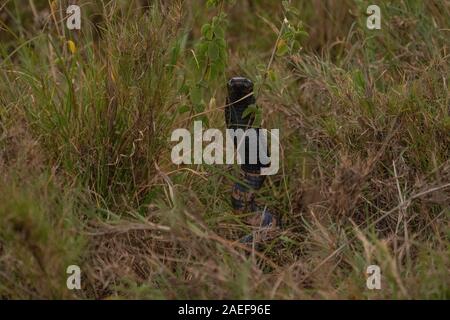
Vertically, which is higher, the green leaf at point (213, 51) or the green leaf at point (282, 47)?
the green leaf at point (282, 47)

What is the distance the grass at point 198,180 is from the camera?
227 cm

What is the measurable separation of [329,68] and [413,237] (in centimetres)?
92

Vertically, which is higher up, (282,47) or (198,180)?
(282,47)

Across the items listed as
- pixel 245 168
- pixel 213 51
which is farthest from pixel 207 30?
pixel 245 168

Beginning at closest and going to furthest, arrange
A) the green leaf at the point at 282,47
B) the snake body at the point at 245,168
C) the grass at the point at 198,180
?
the grass at the point at 198,180 → the snake body at the point at 245,168 → the green leaf at the point at 282,47

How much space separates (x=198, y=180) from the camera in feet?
9.38

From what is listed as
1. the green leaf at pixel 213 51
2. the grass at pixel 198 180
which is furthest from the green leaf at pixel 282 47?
the green leaf at pixel 213 51

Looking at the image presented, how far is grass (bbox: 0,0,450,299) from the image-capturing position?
2.27 meters

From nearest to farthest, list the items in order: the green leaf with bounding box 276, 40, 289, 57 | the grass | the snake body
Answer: the grass → the snake body → the green leaf with bounding box 276, 40, 289, 57

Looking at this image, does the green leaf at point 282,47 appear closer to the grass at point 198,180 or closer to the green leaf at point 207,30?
the grass at point 198,180

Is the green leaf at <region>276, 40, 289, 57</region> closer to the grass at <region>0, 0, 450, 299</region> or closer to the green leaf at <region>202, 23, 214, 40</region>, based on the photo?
the grass at <region>0, 0, 450, 299</region>

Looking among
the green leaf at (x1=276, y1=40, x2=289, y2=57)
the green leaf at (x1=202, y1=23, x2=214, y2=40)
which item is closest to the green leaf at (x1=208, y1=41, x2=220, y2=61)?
the green leaf at (x1=202, y1=23, x2=214, y2=40)

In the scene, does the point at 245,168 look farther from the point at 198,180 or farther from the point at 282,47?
the point at 282,47
